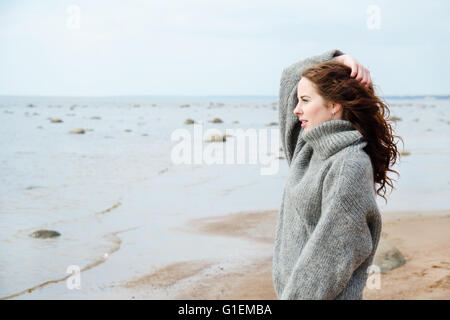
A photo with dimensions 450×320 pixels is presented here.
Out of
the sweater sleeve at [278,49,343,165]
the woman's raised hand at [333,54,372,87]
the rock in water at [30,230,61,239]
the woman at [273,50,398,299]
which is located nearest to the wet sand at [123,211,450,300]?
the rock in water at [30,230,61,239]

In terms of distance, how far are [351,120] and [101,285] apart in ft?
18.1

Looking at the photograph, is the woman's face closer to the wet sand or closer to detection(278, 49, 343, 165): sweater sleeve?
detection(278, 49, 343, 165): sweater sleeve

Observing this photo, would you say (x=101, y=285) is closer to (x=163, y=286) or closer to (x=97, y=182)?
(x=163, y=286)

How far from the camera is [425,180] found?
562 inches

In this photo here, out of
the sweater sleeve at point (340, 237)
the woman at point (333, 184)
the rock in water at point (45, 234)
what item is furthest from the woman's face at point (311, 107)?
the rock in water at point (45, 234)

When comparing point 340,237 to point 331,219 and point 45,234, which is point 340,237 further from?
point 45,234

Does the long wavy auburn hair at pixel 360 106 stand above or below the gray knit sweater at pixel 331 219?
above

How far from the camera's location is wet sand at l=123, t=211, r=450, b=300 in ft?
20.6

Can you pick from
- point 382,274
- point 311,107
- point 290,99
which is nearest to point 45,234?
point 382,274

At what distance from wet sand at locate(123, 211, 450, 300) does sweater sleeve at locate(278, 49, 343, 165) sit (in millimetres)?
3826

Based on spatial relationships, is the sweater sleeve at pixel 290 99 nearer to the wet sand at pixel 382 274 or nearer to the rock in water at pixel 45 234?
the wet sand at pixel 382 274

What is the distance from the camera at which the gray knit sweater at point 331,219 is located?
2055 mm
